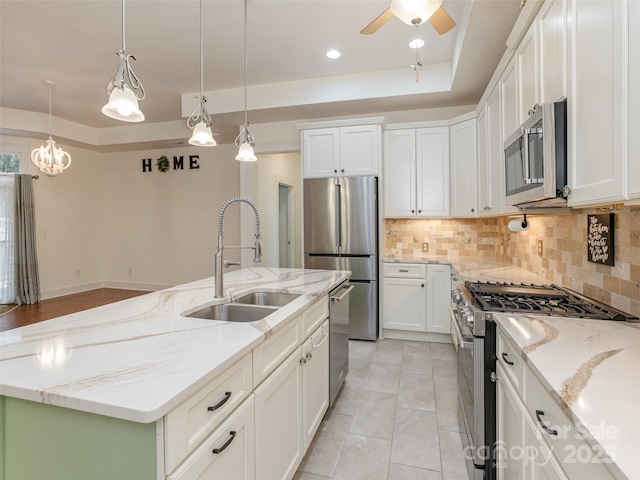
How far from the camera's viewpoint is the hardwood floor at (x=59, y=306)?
14.8 ft

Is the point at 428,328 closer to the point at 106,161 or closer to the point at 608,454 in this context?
the point at 608,454

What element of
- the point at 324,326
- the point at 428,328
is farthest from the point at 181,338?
the point at 428,328

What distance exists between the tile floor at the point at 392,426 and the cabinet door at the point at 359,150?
81.5 inches

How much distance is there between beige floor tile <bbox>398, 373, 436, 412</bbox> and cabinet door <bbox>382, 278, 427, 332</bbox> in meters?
0.91

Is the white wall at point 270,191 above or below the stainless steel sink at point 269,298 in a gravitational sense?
above

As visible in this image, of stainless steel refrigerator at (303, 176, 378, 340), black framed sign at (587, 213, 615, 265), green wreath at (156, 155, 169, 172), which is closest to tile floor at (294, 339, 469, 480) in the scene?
stainless steel refrigerator at (303, 176, 378, 340)

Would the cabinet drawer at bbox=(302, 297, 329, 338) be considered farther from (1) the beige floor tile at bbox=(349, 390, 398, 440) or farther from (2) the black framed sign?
(2) the black framed sign

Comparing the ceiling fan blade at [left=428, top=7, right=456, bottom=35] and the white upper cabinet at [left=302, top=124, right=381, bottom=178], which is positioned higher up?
the ceiling fan blade at [left=428, top=7, right=456, bottom=35]

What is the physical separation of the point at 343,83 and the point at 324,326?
291 cm

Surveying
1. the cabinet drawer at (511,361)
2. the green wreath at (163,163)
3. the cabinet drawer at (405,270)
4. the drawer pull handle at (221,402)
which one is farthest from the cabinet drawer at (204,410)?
the green wreath at (163,163)

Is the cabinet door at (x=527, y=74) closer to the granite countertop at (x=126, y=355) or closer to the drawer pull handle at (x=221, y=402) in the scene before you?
the granite countertop at (x=126, y=355)

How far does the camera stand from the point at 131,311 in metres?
1.54

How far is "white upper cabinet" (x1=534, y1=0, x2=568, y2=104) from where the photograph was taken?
141 cm

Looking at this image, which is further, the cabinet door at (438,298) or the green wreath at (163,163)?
the green wreath at (163,163)
